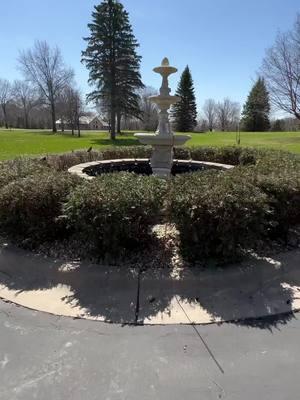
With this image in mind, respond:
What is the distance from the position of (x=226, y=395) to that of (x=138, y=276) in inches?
60.0

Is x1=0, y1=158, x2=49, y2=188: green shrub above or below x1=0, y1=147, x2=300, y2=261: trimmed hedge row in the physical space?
above

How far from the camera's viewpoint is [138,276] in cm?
354

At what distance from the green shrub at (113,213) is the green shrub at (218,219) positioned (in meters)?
0.30

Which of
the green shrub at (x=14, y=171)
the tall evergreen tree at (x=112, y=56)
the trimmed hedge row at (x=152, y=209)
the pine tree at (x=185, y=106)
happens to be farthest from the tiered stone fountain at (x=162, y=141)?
the pine tree at (x=185, y=106)

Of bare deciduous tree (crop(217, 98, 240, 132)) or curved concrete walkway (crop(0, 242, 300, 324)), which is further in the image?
bare deciduous tree (crop(217, 98, 240, 132))

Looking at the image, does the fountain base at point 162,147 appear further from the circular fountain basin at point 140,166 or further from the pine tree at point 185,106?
the pine tree at point 185,106

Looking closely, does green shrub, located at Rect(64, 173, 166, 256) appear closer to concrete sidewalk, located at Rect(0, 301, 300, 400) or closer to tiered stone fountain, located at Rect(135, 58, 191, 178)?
concrete sidewalk, located at Rect(0, 301, 300, 400)

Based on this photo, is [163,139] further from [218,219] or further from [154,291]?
[154,291]

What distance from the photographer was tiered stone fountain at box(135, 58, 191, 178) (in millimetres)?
8030

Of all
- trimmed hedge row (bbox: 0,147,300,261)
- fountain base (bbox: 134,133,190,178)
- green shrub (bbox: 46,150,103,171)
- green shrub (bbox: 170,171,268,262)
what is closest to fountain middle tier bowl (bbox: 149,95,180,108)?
fountain base (bbox: 134,133,190,178)

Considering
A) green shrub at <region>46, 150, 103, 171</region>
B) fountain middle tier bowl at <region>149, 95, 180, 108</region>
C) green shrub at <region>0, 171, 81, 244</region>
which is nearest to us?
green shrub at <region>0, 171, 81, 244</region>

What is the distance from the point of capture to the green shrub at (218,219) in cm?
354

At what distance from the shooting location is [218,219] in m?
3.55

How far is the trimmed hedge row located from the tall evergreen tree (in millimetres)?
28114
